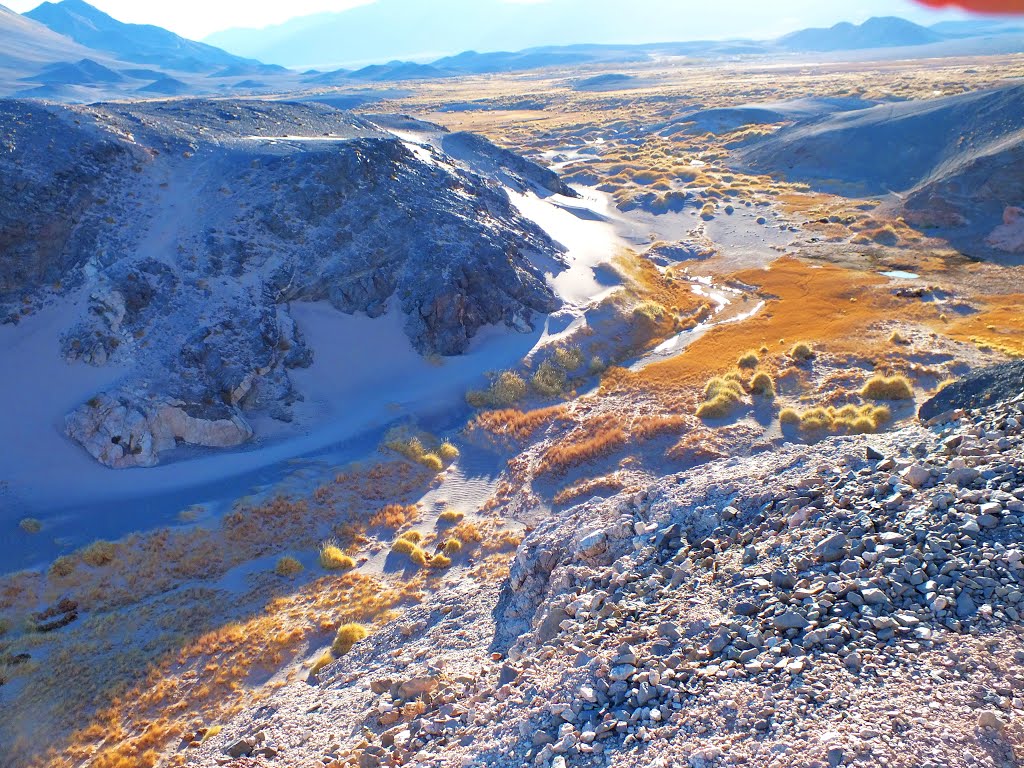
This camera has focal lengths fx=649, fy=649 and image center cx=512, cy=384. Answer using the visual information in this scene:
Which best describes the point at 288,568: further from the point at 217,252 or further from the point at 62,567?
the point at 217,252

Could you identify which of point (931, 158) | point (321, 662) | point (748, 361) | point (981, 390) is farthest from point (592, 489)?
point (931, 158)

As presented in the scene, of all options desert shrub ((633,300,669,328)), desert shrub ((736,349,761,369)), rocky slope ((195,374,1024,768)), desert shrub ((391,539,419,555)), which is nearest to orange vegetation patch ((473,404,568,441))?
desert shrub ((391,539,419,555))

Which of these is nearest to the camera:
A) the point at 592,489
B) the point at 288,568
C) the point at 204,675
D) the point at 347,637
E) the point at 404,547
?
the point at 204,675

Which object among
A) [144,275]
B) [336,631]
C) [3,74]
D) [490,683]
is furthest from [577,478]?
[3,74]

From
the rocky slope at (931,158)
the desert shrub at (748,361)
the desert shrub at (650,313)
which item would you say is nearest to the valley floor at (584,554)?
the desert shrub at (748,361)

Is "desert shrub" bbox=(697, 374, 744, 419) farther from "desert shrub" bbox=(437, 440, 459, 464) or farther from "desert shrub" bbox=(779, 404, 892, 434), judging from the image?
"desert shrub" bbox=(437, 440, 459, 464)
